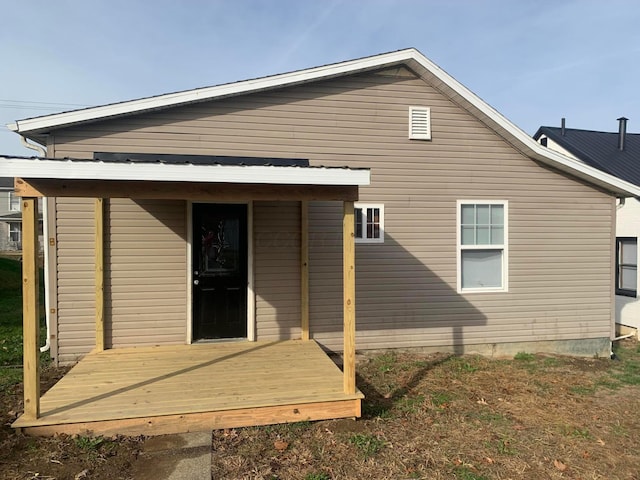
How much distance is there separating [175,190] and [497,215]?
5.32 meters

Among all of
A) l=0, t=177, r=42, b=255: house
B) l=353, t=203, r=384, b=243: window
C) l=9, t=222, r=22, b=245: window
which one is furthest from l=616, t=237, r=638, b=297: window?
l=9, t=222, r=22, b=245: window

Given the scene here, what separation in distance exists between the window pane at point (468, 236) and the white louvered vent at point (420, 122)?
1.63 metres

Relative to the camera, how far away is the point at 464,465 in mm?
3604

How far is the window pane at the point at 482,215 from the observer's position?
23.2 ft

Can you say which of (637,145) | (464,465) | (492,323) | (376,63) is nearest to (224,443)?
(464,465)

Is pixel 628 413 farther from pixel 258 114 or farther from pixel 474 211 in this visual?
pixel 258 114

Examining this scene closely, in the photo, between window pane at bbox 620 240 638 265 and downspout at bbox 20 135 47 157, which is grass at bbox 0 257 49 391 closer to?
downspout at bbox 20 135 47 157

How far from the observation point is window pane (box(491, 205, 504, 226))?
7.11 meters

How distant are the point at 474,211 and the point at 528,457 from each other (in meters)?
4.13

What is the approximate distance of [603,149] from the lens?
38.7ft

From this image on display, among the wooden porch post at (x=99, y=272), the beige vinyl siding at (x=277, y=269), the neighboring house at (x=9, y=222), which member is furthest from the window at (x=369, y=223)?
the neighboring house at (x=9, y=222)

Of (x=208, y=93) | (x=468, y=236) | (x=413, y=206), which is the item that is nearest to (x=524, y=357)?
(x=468, y=236)

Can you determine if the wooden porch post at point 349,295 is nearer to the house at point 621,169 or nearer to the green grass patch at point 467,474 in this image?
the green grass patch at point 467,474

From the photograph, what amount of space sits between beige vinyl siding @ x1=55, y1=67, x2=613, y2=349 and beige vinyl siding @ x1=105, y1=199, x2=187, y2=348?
36.2 inches
